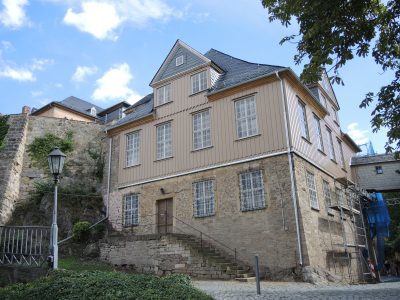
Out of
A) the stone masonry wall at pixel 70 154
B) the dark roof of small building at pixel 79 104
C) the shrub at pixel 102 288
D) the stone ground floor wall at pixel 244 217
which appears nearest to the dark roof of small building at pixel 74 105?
the dark roof of small building at pixel 79 104

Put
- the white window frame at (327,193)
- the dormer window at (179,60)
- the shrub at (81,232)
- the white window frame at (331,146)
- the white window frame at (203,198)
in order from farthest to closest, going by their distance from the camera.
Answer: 1. the white window frame at (331,146)
2. the dormer window at (179,60)
3. the shrub at (81,232)
4. the white window frame at (327,193)
5. the white window frame at (203,198)

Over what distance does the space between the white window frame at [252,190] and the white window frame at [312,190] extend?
6.61 feet

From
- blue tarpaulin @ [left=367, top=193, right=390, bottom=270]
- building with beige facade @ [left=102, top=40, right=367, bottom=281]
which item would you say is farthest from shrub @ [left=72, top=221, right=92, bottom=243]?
blue tarpaulin @ [left=367, top=193, right=390, bottom=270]

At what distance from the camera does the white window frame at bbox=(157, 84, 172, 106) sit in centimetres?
1998

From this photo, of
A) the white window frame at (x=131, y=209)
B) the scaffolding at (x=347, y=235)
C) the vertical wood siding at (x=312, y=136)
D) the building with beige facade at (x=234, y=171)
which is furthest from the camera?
the white window frame at (x=131, y=209)

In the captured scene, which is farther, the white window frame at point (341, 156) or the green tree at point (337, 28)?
the white window frame at point (341, 156)

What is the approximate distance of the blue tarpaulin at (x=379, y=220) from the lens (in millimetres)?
22453

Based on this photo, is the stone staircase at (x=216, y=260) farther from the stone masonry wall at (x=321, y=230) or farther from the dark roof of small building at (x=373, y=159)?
the dark roof of small building at (x=373, y=159)

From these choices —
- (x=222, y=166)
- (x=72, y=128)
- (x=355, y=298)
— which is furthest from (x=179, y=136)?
(x=355, y=298)

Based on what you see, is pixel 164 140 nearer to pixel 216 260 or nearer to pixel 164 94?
pixel 164 94

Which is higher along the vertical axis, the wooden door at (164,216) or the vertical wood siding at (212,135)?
the vertical wood siding at (212,135)

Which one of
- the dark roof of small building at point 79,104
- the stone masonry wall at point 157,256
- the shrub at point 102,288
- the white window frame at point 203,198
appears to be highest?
the dark roof of small building at point 79,104

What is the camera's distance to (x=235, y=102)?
1727 cm

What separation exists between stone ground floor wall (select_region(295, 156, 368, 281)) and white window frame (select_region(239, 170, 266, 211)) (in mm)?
1493
